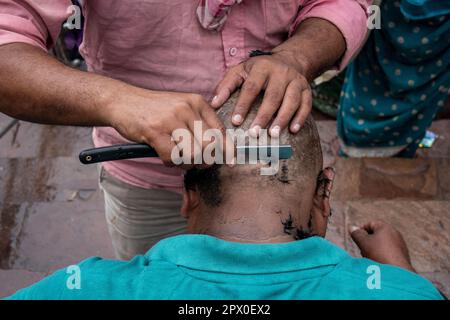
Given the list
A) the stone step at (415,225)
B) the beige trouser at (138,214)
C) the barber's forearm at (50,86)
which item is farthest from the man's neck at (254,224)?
the stone step at (415,225)

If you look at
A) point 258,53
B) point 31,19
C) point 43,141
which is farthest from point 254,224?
point 43,141

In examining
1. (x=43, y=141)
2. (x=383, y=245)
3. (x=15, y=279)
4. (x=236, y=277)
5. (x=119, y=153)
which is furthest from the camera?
(x=43, y=141)

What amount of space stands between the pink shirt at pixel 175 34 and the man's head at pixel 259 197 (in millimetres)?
220

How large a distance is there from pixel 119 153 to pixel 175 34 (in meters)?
0.44

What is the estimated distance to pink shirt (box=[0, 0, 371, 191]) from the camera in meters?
1.34

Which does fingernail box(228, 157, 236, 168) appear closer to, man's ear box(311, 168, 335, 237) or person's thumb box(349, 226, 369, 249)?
man's ear box(311, 168, 335, 237)

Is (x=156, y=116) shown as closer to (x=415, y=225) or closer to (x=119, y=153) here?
(x=119, y=153)

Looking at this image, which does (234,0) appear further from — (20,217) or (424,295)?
(20,217)

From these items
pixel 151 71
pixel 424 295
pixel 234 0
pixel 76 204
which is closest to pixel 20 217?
pixel 76 204

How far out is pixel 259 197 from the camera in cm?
126

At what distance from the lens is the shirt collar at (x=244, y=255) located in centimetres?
108

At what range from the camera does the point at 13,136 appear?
3727 mm

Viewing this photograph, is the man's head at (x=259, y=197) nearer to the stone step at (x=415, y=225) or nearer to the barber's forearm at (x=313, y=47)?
the barber's forearm at (x=313, y=47)
